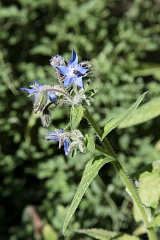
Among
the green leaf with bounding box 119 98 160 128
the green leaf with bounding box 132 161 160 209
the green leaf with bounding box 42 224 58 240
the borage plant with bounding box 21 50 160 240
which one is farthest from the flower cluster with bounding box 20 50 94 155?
the green leaf with bounding box 42 224 58 240

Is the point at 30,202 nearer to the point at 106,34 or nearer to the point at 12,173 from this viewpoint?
the point at 12,173

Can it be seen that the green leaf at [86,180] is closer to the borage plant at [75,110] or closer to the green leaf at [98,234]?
the borage plant at [75,110]

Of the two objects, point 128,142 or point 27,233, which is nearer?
point 27,233

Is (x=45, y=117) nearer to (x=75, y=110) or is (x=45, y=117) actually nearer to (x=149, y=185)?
(x=75, y=110)

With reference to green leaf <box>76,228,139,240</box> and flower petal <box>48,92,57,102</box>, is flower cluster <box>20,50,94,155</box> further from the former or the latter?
green leaf <box>76,228,139,240</box>

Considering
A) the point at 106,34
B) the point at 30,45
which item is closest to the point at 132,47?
the point at 106,34

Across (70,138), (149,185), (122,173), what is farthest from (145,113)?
(70,138)
